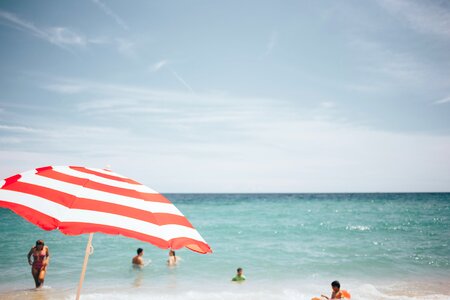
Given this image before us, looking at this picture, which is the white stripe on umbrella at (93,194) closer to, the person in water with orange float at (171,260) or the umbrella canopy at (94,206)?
the umbrella canopy at (94,206)

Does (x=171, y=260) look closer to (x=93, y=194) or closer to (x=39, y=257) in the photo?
(x=39, y=257)

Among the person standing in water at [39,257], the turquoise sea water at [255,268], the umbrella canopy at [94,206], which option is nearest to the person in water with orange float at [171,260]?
the turquoise sea water at [255,268]

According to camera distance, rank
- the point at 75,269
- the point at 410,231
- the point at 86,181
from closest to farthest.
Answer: the point at 86,181 < the point at 75,269 < the point at 410,231

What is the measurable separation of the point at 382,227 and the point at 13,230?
103 feet

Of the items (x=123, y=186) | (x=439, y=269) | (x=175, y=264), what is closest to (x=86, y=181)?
(x=123, y=186)

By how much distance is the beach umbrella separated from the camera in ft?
8.86

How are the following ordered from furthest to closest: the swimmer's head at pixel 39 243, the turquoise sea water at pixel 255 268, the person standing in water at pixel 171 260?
1. the person standing in water at pixel 171 260
2. the turquoise sea water at pixel 255 268
3. the swimmer's head at pixel 39 243

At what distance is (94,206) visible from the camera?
2.88 meters

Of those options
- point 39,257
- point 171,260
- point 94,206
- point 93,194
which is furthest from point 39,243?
point 94,206

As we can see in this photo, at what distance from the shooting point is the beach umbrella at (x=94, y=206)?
2699 millimetres

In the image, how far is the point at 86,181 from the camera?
3.19m

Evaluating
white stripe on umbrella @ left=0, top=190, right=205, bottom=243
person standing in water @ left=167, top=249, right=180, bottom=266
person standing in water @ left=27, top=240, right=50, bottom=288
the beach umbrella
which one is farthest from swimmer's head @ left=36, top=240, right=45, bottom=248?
white stripe on umbrella @ left=0, top=190, right=205, bottom=243

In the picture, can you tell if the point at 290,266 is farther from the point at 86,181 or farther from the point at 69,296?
the point at 86,181

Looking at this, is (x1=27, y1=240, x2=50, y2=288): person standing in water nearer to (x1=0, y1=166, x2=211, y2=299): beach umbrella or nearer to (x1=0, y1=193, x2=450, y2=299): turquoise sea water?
(x1=0, y1=193, x2=450, y2=299): turquoise sea water
